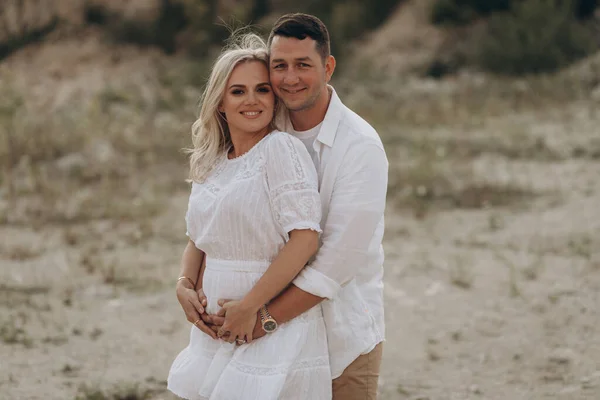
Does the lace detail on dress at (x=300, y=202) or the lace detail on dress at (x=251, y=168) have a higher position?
the lace detail on dress at (x=251, y=168)

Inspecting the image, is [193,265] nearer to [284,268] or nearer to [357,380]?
[284,268]

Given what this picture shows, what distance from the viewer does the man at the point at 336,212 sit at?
2.68 meters

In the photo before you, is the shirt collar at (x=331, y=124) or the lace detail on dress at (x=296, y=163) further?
the shirt collar at (x=331, y=124)

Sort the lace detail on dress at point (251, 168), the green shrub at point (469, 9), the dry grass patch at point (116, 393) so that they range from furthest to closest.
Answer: the green shrub at point (469, 9) → the dry grass patch at point (116, 393) → the lace detail on dress at point (251, 168)

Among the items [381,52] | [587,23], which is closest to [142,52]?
[381,52]

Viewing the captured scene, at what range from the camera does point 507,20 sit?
17000mm

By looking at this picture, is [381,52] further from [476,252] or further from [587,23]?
[476,252]

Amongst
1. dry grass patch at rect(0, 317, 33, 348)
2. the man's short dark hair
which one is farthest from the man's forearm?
dry grass patch at rect(0, 317, 33, 348)

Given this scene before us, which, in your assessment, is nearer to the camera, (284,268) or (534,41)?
(284,268)

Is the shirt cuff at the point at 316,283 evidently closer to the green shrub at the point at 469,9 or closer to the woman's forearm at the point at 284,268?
the woman's forearm at the point at 284,268

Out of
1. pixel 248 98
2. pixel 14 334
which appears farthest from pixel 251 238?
pixel 14 334

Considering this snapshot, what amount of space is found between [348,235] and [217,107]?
2.27 ft

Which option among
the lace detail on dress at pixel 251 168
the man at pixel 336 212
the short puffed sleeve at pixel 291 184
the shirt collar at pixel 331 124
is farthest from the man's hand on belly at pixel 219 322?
the shirt collar at pixel 331 124

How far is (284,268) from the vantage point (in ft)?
8.61
